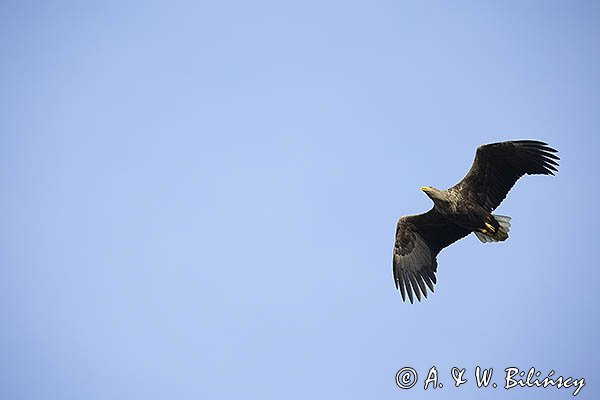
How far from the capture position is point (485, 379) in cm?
1602

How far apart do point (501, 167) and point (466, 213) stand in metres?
1.23

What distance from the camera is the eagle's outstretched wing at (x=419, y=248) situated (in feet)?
55.9

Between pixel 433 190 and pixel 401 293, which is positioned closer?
pixel 433 190

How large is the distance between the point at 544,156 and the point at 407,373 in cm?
551

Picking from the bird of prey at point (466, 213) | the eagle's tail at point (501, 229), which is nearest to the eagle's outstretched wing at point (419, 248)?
the bird of prey at point (466, 213)

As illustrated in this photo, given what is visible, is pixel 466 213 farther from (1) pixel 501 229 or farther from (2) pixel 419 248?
(2) pixel 419 248

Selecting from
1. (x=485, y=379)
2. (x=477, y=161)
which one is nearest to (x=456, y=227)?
(x=477, y=161)

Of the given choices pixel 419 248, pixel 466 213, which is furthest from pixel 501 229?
pixel 419 248

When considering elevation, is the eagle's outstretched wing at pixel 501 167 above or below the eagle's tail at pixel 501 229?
above

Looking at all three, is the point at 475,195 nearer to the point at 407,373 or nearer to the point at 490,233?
the point at 490,233

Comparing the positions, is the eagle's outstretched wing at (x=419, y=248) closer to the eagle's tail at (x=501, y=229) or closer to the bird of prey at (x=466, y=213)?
the bird of prey at (x=466, y=213)

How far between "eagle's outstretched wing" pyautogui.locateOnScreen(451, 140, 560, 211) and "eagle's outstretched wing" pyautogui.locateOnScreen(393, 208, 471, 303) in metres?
1.12

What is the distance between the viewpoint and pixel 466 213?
16.0 metres

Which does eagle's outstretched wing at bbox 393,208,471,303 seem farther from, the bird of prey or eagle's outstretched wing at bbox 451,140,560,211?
eagle's outstretched wing at bbox 451,140,560,211
